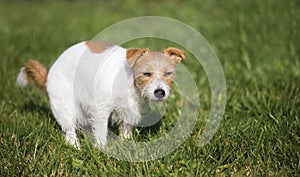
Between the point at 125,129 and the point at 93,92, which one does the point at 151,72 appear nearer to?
the point at 93,92

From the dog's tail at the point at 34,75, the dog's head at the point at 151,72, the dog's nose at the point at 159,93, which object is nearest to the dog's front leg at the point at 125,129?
the dog's head at the point at 151,72

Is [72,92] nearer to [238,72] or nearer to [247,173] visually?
[247,173]

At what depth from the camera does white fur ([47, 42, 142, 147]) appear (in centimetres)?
356

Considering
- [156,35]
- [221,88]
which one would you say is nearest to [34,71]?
[221,88]

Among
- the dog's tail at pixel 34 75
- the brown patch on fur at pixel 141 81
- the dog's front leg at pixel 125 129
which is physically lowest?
the dog's front leg at pixel 125 129

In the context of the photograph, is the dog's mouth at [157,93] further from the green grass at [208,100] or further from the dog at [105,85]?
the green grass at [208,100]

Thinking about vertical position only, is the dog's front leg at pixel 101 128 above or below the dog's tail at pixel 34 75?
below

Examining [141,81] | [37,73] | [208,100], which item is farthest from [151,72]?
[208,100]

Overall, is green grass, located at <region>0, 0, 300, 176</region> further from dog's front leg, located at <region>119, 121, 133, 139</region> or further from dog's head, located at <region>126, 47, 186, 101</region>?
dog's head, located at <region>126, 47, 186, 101</region>

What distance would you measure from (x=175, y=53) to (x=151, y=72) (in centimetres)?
34

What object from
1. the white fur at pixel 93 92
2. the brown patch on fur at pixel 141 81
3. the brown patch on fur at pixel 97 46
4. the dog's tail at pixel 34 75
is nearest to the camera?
the brown patch on fur at pixel 141 81

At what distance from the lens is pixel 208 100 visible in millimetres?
4930

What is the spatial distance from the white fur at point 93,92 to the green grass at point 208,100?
0.17m

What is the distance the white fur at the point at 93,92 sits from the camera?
11.7ft
